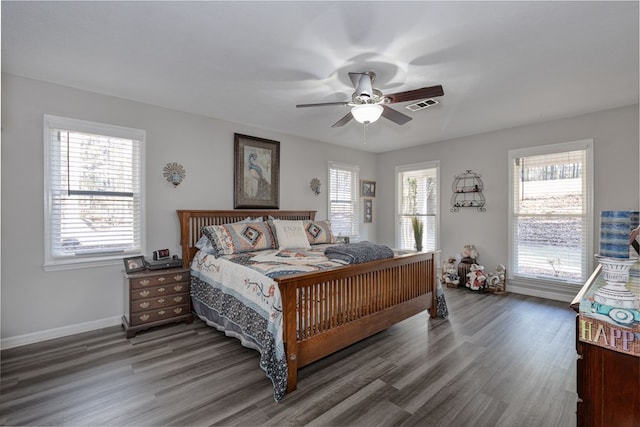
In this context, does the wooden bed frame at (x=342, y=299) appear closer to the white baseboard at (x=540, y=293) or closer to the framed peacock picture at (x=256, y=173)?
the framed peacock picture at (x=256, y=173)

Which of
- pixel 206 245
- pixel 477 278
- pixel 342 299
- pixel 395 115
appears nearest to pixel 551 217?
pixel 477 278

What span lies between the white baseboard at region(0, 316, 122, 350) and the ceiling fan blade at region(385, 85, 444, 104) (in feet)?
12.4

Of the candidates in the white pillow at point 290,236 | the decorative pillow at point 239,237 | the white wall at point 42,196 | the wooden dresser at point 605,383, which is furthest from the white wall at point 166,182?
the wooden dresser at point 605,383

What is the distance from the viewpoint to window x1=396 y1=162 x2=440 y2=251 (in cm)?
565

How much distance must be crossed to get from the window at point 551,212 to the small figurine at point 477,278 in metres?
0.47

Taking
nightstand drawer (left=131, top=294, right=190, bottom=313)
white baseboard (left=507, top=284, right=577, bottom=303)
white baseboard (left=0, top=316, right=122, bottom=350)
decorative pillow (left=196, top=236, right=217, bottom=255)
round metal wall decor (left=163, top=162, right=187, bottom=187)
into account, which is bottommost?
white baseboard (left=0, top=316, right=122, bottom=350)

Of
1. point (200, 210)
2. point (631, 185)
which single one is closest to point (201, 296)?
point (200, 210)

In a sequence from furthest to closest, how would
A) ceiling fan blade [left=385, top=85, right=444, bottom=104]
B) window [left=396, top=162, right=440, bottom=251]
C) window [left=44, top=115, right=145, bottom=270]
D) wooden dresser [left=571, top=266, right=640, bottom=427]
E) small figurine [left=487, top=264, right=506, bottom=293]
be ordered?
1. window [left=396, top=162, right=440, bottom=251]
2. small figurine [left=487, top=264, right=506, bottom=293]
3. window [left=44, top=115, right=145, bottom=270]
4. ceiling fan blade [left=385, top=85, right=444, bottom=104]
5. wooden dresser [left=571, top=266, right=640, bottom=427]

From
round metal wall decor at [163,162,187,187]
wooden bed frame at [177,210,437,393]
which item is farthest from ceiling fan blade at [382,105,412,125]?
round metal wall decor at [163,162,187,187]

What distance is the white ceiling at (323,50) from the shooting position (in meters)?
1.94

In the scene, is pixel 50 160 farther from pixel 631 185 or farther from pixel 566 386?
pixel 631 185

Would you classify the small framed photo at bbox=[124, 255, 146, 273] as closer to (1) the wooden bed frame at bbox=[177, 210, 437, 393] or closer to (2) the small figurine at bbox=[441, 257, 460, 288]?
(1) the wooden bed frame at bbox=[177, 210, 437, 393]

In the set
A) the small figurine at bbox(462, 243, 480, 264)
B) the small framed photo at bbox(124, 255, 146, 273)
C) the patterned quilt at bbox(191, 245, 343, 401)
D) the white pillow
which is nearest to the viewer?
the patterned quilt at bbox(191, 245, 343, 401)

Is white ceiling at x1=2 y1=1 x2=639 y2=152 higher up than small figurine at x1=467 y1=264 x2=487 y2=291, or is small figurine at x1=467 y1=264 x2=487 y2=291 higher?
white ceiling at x1=2 y1=1 x2=639 y2=152
